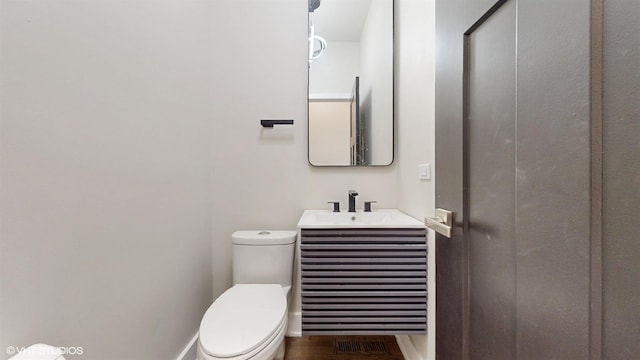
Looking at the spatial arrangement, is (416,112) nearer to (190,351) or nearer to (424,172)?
(424,172)

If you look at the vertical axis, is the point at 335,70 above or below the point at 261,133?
above

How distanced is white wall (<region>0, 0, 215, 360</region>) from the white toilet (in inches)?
11.1

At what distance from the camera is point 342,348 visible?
1.52m

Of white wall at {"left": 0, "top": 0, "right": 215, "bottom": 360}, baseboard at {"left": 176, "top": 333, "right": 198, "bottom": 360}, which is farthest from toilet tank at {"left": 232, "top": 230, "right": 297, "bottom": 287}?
baseboard at {"left": 176, "top": 333, "right": 198, "bottom": 360}

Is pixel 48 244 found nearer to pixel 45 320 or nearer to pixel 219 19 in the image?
pixel 45 320

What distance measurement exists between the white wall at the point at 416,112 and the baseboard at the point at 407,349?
0.13 feet

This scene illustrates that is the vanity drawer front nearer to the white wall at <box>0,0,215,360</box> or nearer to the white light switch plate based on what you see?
the white light switch plate

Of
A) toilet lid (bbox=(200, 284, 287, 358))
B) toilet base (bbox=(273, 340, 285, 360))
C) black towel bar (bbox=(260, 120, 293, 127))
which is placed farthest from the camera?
black towel bar (bbox=(260, 120, 293, 127))

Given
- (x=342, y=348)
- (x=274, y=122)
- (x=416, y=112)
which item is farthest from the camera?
(x=274, y=122)

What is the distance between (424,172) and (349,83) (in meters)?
0.83

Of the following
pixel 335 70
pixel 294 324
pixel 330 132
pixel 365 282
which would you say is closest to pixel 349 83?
pixel 335 70

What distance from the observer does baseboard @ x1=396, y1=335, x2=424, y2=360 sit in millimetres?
1323

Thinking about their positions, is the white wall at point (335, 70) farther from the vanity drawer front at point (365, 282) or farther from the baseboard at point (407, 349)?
the baseboard at point (407, 349)

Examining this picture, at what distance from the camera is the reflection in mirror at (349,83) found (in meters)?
1.66
